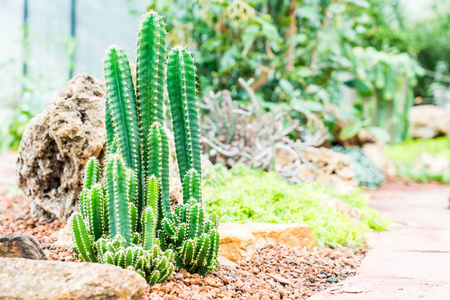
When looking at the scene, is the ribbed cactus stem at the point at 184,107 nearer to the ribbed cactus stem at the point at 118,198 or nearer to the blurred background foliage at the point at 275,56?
the ribbed cactus stem at the point at 118,198

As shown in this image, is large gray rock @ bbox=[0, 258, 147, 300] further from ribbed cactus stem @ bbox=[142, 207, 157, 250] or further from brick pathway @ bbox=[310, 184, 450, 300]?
brick pathway @ bbox=[310, 184, 450, 300]

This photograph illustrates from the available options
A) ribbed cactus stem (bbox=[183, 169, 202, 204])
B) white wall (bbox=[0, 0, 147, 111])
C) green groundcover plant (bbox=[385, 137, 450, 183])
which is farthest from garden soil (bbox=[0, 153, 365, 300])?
green groundcover plant (bbox=[385, 137, 450, 183])

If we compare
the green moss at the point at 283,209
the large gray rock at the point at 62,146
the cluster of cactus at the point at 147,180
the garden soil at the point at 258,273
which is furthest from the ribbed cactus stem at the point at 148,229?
the green moss at the point at 283,209

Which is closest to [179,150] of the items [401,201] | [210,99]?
[210,99]

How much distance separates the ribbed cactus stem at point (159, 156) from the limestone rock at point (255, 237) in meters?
0.56

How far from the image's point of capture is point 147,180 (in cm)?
211

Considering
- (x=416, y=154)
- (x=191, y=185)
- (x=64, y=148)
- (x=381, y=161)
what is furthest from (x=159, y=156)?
(x=416, y=154)

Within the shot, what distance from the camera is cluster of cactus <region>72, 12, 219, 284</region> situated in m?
1.94

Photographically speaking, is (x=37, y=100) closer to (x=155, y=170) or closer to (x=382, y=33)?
(x=155, y=170)

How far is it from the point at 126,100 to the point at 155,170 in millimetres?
381

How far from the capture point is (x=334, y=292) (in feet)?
6.93

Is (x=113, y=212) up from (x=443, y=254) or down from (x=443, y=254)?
up

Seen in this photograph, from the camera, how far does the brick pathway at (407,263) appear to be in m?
2.07

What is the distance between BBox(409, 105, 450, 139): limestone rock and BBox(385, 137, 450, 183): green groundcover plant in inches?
10.2
